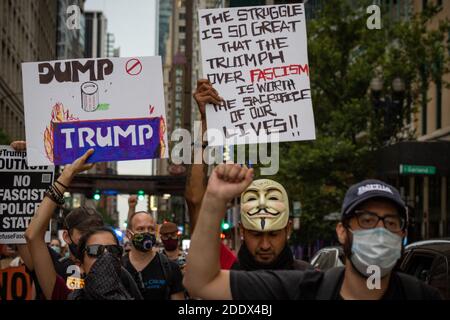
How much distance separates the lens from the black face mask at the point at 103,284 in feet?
16.2

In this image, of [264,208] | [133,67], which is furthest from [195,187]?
[133,67]

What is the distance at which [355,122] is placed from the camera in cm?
3052

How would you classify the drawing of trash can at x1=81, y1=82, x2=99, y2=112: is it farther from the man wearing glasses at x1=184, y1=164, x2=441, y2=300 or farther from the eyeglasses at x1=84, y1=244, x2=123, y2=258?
the man wearing glasses at x1=184, y1=164, x2=441, y2=300

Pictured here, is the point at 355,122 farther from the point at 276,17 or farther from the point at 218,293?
the point at 218,293

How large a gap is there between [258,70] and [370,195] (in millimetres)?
2875

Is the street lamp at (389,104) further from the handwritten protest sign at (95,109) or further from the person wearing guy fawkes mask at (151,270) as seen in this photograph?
the handwritten protest sign at (95,109)

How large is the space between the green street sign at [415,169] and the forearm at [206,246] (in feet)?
69.9

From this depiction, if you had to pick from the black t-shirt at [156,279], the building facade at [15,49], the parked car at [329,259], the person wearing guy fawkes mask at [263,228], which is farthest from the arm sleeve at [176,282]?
the building facade at [15,49]

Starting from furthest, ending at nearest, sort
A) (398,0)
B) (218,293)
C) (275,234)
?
(398,0) → (275,234) → (218,293)

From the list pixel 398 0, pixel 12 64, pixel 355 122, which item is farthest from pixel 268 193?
pixel 12 64

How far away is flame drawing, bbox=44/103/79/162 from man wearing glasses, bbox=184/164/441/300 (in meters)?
3.02

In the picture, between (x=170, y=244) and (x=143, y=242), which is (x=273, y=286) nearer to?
(x=143, y=242)

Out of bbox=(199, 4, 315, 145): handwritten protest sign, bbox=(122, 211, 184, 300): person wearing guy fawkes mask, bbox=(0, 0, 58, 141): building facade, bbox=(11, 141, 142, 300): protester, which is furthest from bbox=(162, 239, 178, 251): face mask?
bbox=(0, 0, 58, 141): building facade
